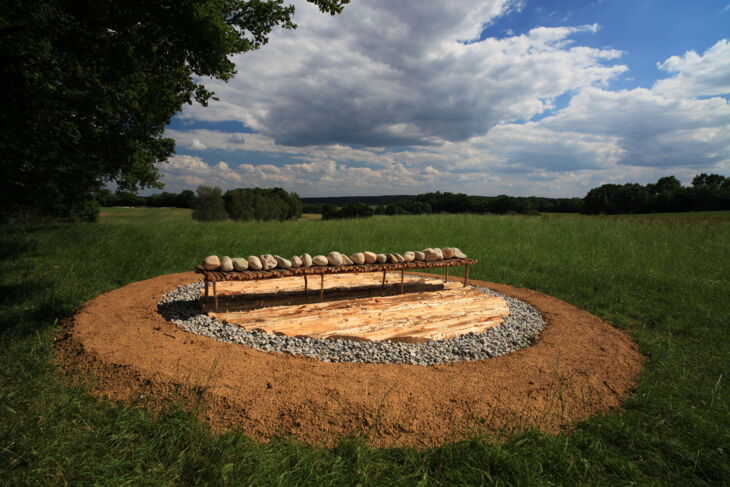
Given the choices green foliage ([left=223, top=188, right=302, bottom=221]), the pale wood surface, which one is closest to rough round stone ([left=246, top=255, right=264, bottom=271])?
the pale wood surface

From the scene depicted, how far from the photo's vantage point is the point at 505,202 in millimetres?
33281

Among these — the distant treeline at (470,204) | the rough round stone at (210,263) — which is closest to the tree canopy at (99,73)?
the rough round stone at (210,263)

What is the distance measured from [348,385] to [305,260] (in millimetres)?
3013

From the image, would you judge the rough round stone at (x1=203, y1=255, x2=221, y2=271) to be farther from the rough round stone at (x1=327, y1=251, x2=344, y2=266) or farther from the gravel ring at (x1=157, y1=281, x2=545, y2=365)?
the rough round stone at (x1=327, y1=251, x2=344, y2=266)

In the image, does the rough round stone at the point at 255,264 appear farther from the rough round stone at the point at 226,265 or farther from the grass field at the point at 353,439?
the grass field at the point at 353,439

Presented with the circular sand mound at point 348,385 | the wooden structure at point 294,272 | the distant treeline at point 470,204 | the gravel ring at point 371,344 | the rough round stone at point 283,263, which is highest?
the distant treeline at point 470,204

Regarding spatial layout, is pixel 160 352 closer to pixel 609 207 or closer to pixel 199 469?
pixel 199 469

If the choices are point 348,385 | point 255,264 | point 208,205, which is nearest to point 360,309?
point 255,264

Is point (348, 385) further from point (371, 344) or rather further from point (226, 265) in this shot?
point (226, 265)

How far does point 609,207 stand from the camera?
32.8 metres

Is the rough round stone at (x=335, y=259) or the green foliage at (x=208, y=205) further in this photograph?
the green foliage at (x=208, y=205)

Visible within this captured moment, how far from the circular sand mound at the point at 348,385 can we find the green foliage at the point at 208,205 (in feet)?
131

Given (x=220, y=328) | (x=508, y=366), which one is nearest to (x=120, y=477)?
(x=220, y=328)

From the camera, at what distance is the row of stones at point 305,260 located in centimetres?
540
